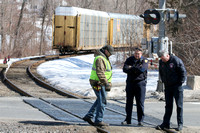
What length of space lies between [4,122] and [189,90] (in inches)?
361

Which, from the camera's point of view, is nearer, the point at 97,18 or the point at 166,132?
the point at 166,132

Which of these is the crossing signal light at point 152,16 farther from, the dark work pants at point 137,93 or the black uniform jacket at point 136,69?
the dark work pants at point 137,93

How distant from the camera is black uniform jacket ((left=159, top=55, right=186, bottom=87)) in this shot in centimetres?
848

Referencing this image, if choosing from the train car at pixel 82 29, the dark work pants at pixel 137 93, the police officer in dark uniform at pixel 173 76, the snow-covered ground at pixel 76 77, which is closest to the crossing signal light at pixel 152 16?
the snow-covered ground at pixel 76 77

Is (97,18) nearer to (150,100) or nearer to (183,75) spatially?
(150,100)

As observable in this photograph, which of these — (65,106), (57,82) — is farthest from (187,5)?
(65,106)

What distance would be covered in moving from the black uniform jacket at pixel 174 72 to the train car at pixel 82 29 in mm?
19756

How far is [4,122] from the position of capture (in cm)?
860

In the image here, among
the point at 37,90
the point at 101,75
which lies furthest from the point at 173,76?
the point at 37,90

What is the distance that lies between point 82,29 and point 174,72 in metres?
24.2

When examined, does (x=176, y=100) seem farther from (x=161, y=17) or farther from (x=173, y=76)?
(x=161, y=17)

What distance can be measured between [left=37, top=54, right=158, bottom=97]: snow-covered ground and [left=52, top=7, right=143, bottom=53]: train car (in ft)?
5.59

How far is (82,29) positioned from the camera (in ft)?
106

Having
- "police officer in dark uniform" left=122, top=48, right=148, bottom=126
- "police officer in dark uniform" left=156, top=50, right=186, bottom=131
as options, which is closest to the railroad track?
"police officer in dark uniform" left=122, top=48, right=148, bottom=126
